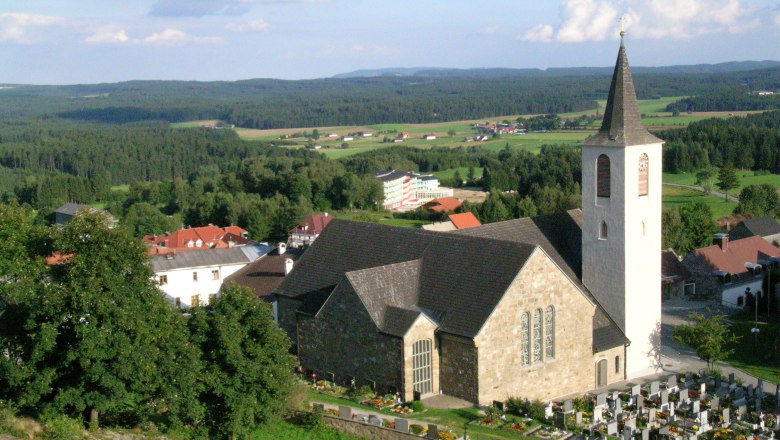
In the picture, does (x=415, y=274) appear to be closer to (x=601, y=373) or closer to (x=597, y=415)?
(x=601, y=373)

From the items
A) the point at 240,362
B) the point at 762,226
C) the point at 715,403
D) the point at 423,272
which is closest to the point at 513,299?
the point at 423,272

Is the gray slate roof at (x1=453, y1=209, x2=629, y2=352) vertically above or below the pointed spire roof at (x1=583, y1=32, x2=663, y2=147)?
below

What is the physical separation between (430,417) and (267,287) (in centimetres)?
1989

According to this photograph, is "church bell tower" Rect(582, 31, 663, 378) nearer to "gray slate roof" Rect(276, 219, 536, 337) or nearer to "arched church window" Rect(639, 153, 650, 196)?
"arched church window" Rect(639, 153, 650, 196)

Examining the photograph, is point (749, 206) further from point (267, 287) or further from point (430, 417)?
point (430, 417)

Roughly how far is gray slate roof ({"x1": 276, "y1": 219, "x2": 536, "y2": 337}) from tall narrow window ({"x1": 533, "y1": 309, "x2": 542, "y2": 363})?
212 cm

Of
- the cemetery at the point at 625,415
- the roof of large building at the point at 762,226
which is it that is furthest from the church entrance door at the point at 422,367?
the roof of large building at the point at 762,226

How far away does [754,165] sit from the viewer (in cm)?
11675

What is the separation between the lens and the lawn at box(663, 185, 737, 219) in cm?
9294

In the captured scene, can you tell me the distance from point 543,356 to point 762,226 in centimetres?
4190

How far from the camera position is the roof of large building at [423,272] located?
33.1 m

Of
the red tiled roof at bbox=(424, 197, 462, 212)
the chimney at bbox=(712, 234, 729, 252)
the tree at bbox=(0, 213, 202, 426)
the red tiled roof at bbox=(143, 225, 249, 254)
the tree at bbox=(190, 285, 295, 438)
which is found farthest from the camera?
the red tiled roof at bbox=(424, 197, 462, 212)

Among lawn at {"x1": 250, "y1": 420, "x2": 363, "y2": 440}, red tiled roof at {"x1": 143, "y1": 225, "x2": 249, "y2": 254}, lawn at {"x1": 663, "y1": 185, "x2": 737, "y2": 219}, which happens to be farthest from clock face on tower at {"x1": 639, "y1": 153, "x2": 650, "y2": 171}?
lawn at {"x1": 663, "y1": 185, "x2": 737, "y2": 219}

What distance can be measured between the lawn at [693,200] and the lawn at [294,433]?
68177mm
